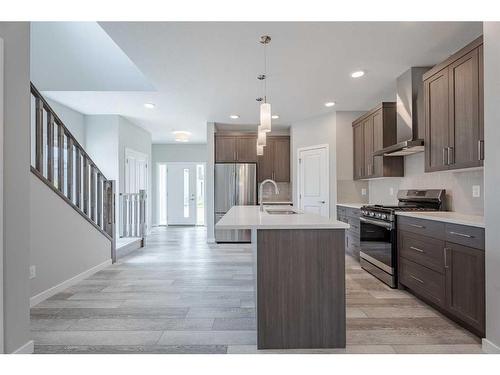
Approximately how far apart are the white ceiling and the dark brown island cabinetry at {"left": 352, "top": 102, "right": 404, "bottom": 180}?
13.7 inches

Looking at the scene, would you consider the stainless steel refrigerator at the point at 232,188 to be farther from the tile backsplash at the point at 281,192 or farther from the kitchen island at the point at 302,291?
the kitchen island at the point at 302,291

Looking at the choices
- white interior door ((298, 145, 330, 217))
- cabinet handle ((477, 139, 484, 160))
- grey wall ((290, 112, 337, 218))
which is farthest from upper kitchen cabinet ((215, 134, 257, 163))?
cabinet handle ((477, 139, 484, 160))

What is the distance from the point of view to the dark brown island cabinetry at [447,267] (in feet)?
6.75

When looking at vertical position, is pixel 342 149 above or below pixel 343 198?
above

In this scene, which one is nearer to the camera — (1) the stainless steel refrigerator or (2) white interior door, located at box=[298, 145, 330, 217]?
(2) white interior door, located at box=[298, 145, 330, 217]

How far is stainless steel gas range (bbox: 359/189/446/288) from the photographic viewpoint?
10.5ft

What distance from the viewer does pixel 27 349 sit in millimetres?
1928

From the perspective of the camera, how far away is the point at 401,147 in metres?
3.43

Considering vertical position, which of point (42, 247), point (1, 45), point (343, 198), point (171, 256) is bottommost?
point (171, 256)

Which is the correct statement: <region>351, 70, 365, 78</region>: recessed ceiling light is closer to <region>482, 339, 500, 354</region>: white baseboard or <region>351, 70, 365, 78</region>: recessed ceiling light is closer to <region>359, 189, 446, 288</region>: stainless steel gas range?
<region>359, 189, 446, 288</region>: stainless steel gas range

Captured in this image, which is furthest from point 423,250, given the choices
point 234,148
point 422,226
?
point 234,148
